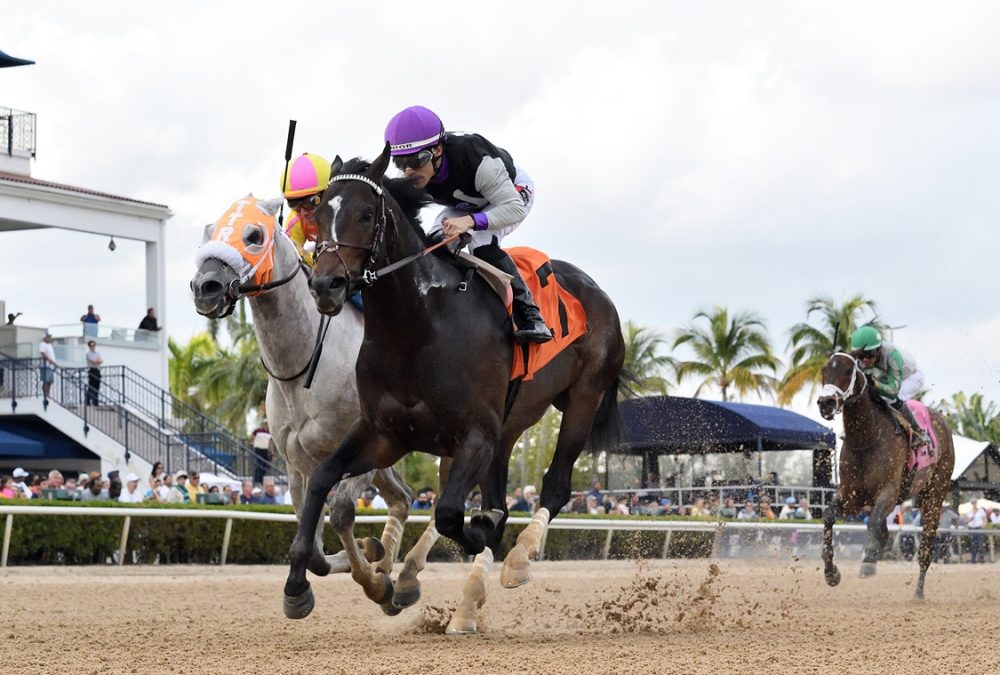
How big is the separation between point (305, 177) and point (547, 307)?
1271 millimetres

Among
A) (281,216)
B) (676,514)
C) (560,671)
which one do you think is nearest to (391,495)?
(281,216)

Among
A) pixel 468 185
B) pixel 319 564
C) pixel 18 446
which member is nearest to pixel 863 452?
pixel 468 185

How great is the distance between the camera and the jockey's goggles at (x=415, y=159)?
5.95m

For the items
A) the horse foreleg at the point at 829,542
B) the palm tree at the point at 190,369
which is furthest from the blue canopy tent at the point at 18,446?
the palm tree at the point at 190,369

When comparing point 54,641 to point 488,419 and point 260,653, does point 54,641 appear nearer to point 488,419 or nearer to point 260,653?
point 260,653

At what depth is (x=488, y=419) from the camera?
18.5 feet

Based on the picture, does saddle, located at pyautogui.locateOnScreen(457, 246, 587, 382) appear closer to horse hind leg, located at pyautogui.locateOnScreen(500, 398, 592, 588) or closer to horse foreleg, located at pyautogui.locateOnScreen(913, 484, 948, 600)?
horse hind leg, located at pyautogui.locateOnScreen(500, 398, 592, 588)

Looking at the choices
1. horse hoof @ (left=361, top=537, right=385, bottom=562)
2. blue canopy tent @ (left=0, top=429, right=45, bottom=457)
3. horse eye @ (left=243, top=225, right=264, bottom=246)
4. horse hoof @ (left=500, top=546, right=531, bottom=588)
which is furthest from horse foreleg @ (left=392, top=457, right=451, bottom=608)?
blue canopy tent @ (left=0, top=429, right=45, bottom=457)

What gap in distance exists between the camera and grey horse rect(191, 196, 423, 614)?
625 cm

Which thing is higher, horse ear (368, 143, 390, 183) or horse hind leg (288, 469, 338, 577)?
horse ear (368, 143, 390, 183)

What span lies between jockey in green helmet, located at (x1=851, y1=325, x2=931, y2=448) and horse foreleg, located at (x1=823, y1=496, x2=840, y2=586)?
2.92 feet

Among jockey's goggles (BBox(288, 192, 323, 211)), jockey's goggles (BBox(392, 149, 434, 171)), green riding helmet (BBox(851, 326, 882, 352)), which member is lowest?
green riding helmet (BBox(851, 326, 882, 352))

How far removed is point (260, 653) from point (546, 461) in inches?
1443

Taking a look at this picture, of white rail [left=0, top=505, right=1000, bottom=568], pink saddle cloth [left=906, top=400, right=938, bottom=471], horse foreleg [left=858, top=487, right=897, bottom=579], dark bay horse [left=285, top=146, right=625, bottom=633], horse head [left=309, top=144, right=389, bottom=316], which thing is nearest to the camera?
horse head [left=309, top=144, right=389, bottom=316]
